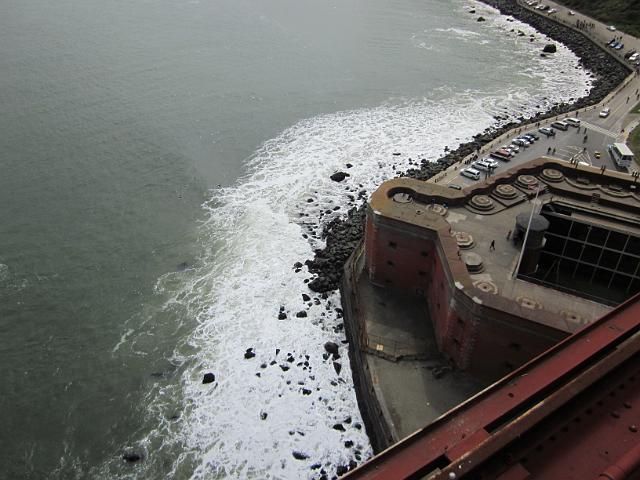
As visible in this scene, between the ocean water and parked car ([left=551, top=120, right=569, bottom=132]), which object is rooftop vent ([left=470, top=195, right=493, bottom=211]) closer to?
the ocean water

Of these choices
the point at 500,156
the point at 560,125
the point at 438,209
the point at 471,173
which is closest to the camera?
the point at 438,209

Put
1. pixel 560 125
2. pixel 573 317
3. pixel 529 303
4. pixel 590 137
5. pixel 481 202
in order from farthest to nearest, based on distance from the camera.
Result: pixel 560 125
pixel 590 137
pixel 481 202
pixel 529 303
pixel 573 317

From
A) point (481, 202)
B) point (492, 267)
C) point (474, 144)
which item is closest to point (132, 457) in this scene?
point (492, 267)

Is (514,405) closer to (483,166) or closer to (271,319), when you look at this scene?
(271,319)

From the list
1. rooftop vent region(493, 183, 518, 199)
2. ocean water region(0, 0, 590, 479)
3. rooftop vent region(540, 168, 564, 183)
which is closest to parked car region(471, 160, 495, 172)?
ocean water region(0, 0, 590, 479)

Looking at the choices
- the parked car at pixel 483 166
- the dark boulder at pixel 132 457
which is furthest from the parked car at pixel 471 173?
the dark boulder at pixel 132 457
